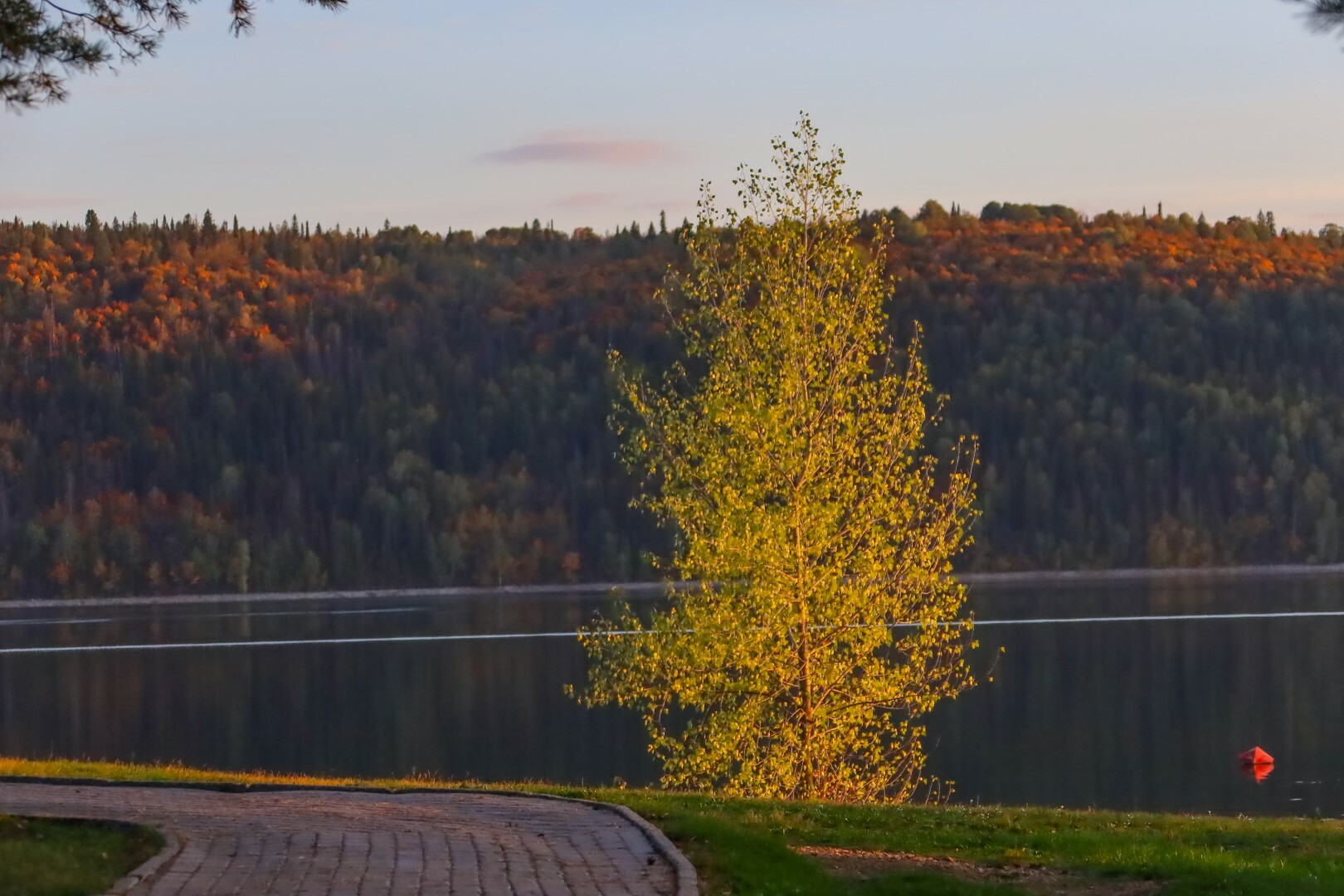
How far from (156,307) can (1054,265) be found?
82.3m

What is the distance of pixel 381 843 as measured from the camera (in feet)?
37.0

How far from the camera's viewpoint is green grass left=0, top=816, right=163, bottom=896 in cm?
959

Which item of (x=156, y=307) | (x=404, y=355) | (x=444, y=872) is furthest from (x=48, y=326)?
(x=444, y=872)

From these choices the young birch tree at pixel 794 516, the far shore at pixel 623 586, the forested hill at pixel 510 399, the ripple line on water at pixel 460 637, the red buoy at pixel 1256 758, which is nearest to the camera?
the young birch tree at pixel 794 516

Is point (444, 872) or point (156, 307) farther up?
point (156, 307)

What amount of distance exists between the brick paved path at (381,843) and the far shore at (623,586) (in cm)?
10430

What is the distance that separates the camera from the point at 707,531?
71.1 ft

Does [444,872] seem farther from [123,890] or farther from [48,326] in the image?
[48,326]

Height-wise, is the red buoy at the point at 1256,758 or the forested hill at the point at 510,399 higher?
the forested hill at the point at 510,399

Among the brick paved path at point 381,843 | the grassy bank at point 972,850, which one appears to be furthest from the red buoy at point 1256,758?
the brick paved path at point 381,843

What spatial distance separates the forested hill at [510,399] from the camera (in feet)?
433

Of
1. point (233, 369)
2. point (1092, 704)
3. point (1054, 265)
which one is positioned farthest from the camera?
point (1054, 265)

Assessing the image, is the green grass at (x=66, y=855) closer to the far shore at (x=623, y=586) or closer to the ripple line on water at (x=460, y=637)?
the ripple line on water at (x=460, y=637)

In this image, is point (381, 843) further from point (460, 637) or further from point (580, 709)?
point (460, 637)
